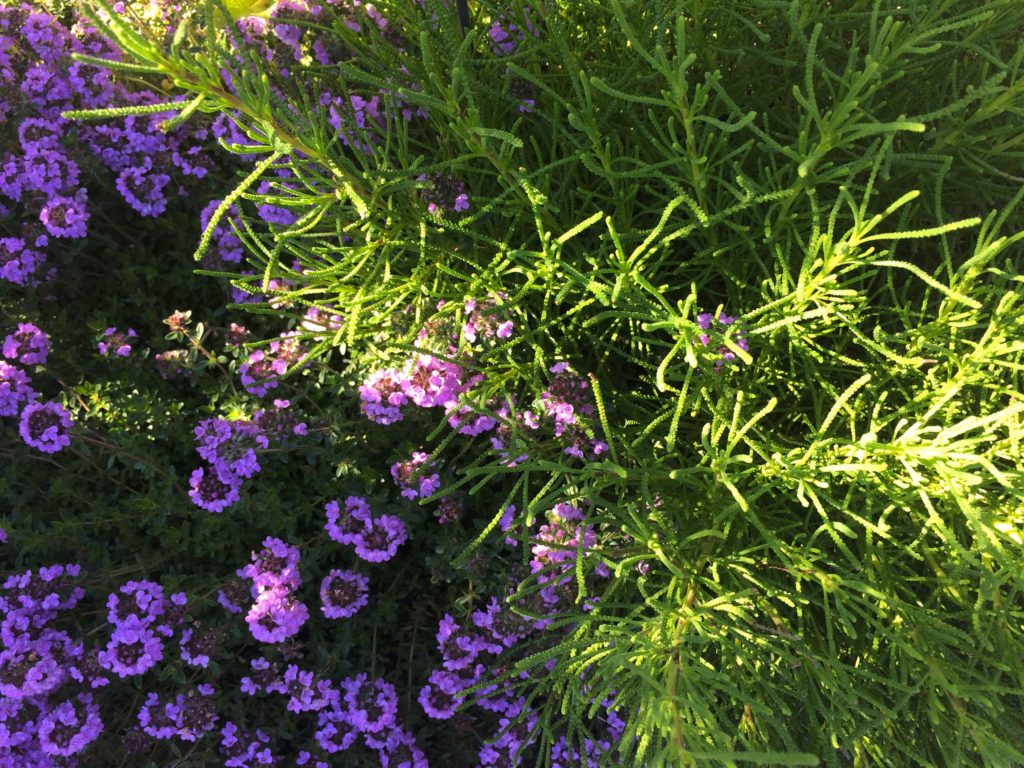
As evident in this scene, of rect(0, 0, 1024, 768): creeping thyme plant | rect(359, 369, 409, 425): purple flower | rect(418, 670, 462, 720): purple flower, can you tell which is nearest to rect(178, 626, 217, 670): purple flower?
rect(0, 0, 1024, 768): creeping thyme plant

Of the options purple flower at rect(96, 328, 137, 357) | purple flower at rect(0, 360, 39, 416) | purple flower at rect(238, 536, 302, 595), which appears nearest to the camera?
purple flower at rect(238, 536, 302, 595)

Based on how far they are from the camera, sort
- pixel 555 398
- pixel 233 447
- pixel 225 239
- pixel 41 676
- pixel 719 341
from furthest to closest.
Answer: pixel 225 239
pixel 233 447
pixel 41 676
pixel 555 398
pixel 719 341

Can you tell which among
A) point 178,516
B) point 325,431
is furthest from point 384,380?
point 178,516

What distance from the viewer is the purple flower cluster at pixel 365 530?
2.13m

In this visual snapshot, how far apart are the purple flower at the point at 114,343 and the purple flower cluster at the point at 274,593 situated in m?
0.80

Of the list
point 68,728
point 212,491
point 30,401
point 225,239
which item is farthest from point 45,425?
point 68,728

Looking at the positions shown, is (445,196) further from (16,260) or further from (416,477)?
(16,260)

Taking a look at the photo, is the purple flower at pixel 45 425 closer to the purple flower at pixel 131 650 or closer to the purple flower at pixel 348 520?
the purple flower at pixel 131 650

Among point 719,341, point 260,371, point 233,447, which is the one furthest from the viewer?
point 260,371

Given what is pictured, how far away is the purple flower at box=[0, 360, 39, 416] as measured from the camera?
7.28 ft

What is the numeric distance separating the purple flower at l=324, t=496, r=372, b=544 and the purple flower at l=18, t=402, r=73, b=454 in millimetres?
840

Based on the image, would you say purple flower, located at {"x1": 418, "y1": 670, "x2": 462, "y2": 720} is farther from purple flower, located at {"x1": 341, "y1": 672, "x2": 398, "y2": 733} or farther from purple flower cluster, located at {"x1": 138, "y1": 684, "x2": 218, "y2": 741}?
purple flower cluster, located at {"x1": 138, "y1": 684, "x2": 218, "y2": 741}

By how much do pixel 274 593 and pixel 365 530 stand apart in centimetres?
31

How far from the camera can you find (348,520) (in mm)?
2154
